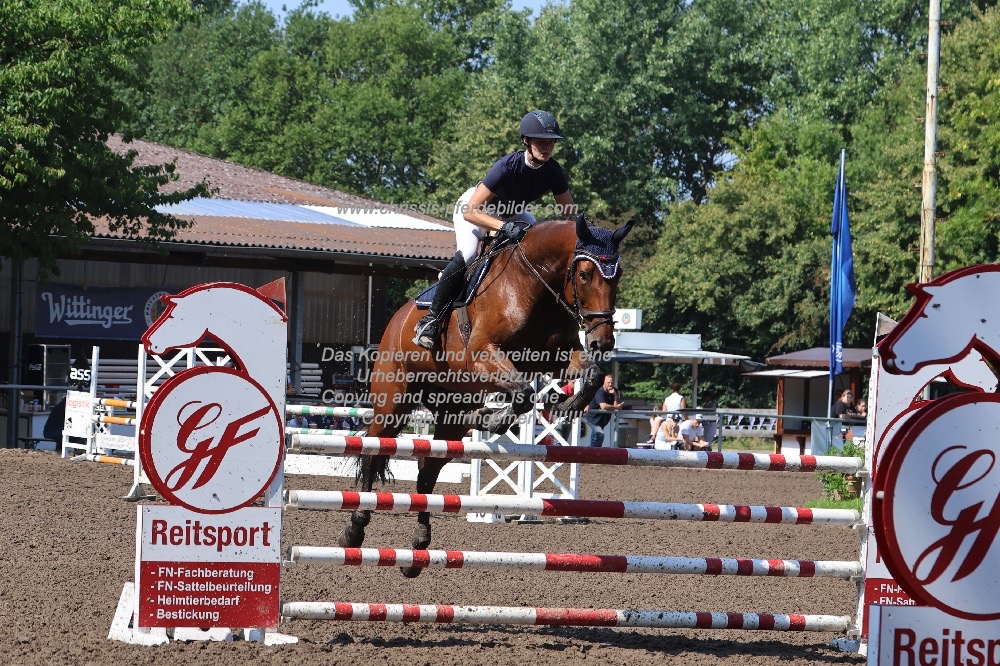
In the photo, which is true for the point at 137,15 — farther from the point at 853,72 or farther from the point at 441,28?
the point at 441,28

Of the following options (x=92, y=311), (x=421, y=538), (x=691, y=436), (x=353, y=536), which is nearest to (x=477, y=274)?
(x=421, y=538)

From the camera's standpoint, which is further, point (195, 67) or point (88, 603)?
point (195, 67)

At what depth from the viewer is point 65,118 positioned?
16.4 m

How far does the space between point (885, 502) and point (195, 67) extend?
53.3 meters

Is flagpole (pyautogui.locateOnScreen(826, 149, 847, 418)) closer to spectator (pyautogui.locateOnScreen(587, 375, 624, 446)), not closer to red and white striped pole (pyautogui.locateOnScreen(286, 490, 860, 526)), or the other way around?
spectator (pyautogui.locateOnScreen(587, 375, 624, 446))

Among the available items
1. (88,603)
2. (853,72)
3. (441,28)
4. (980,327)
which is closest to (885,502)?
(980,327)

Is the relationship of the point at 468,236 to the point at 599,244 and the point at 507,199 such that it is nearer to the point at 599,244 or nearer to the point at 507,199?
the point at 507,199

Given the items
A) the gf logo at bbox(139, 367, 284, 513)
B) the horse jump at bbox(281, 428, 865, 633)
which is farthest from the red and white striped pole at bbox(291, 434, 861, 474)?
the gf logo at bbox(139, 367, 284, 513)

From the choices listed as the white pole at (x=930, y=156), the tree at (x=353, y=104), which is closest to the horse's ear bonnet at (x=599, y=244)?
the white pole at (x=930, y=156)

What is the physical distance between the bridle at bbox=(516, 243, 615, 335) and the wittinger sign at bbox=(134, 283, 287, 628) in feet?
4.98

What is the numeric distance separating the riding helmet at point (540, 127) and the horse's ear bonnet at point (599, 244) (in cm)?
62

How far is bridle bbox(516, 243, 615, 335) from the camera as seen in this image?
574 centimetres

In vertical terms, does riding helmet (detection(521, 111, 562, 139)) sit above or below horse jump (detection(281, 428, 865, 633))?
above

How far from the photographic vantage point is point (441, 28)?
2042 inches
